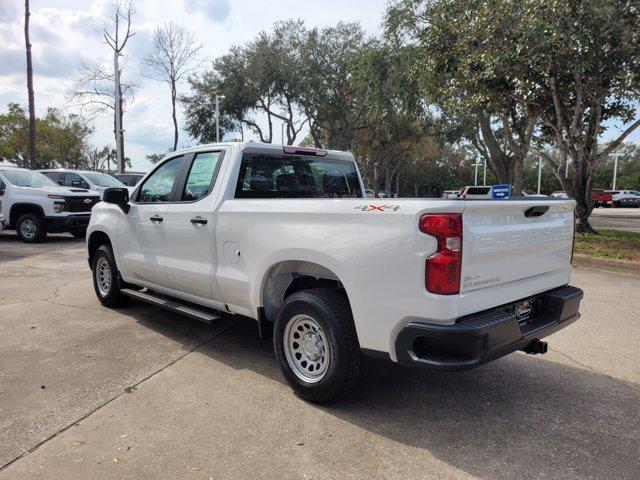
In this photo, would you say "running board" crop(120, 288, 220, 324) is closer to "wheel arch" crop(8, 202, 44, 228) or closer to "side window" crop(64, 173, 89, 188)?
"wheel arch" crop(8, 202, 44, 228)

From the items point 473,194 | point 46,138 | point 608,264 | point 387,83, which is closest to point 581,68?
point 608,264

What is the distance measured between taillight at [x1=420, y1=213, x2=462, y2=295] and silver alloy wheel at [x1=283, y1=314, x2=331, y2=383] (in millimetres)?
975

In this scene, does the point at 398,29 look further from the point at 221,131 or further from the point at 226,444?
the point at 226,444

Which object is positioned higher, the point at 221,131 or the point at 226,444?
the point at 221,131

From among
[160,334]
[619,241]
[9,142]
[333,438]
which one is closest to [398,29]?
[619,241]

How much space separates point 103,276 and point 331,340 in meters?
4.10

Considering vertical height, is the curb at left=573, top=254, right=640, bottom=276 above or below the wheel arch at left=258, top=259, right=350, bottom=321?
below

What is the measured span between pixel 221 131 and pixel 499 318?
30.1m

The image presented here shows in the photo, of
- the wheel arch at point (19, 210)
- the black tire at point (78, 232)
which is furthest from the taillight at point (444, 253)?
the wheel arch at point (19, 210)

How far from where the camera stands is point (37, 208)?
12.0 metres

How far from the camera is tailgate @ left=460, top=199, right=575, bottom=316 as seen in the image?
2777mm

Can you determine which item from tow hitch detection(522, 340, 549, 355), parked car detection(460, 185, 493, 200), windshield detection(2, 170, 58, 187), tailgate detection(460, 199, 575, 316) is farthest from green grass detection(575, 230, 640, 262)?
windshield detection(2, 170, 58, 187)

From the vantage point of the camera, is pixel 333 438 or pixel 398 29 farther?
pixel 398 29

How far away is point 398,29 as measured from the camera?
18.9 meters
